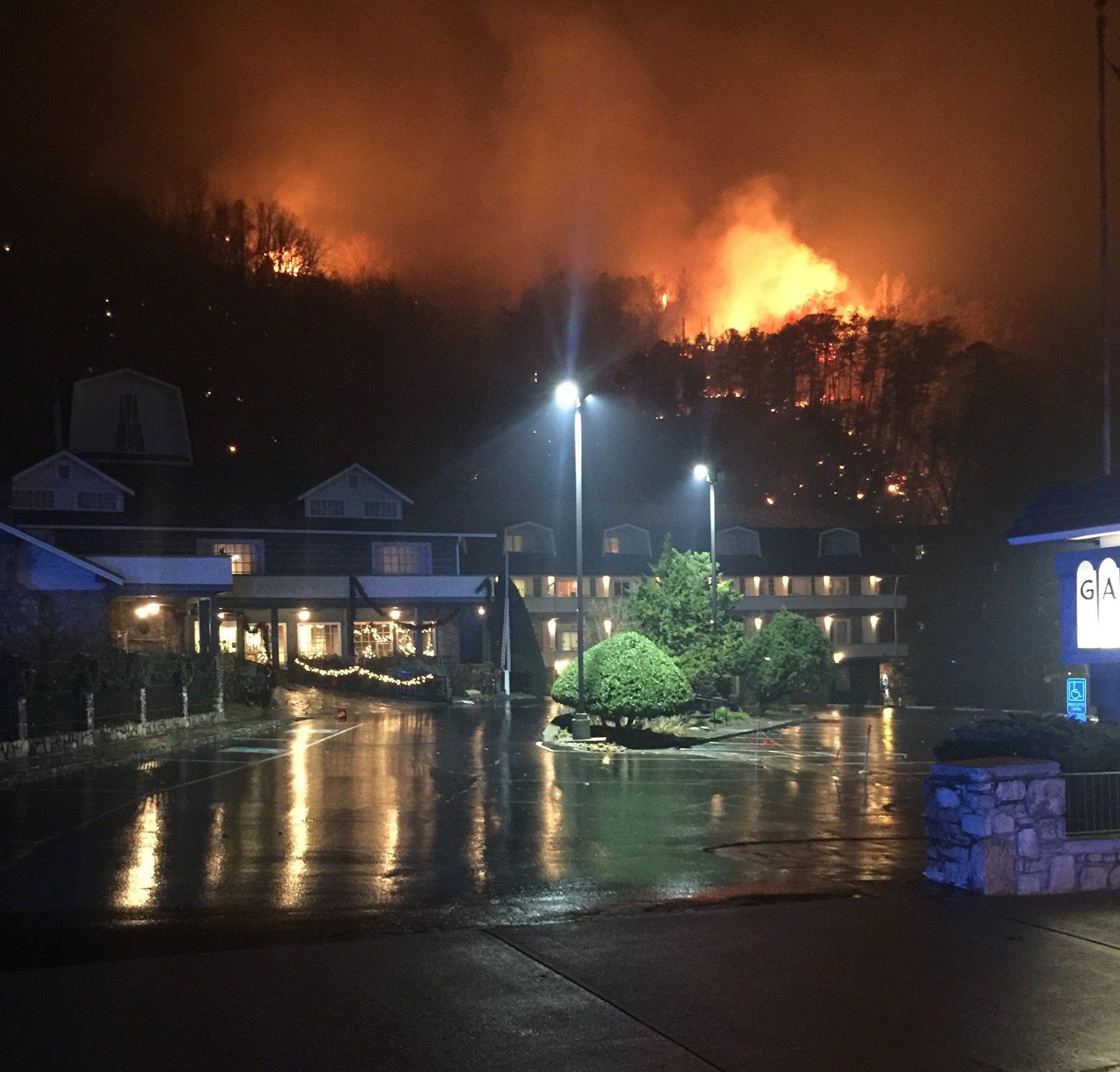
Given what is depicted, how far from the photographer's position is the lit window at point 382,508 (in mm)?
58312

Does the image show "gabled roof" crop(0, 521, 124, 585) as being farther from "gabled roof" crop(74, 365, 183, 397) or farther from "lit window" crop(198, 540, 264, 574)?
"gabled roof" crop(74, 365, 183, 397)

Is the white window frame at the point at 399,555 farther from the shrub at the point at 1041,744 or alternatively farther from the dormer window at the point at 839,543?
the shrub at the point at 1041,744

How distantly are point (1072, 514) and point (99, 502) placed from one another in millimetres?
46118

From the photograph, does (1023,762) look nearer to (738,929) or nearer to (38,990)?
(738,929)

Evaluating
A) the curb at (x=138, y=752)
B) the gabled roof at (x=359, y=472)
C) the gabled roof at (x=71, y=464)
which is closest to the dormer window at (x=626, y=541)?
the gabled roof at (x=359, y=472)

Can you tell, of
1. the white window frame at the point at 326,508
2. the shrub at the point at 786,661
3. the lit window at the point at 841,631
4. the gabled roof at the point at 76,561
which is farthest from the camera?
the lit window at the point at 841,631

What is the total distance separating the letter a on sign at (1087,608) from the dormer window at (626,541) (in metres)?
55.1

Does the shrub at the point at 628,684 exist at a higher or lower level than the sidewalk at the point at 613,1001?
higher

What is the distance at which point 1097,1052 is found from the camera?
7.00m

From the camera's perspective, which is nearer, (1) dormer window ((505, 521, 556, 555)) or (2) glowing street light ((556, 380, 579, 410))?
(2) glowing street light ((556, 380, 579, 410))

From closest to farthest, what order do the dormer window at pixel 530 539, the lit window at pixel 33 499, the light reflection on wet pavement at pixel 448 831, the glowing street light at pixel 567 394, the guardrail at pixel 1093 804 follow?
the light reflection on wet pavement at pixel 448 831 → the guardrail at pixel 1093 804 → the glowing street light at pixel 567 394 → the lit window at pixel 33 499 → the dormer window at pixel 530 539

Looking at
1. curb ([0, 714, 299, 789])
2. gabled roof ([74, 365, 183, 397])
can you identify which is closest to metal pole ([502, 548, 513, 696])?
curb ([0, 714, 299, 789])

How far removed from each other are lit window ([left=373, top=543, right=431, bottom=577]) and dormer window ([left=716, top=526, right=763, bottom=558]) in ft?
71.4

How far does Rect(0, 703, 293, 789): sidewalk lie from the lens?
70.0 ft
